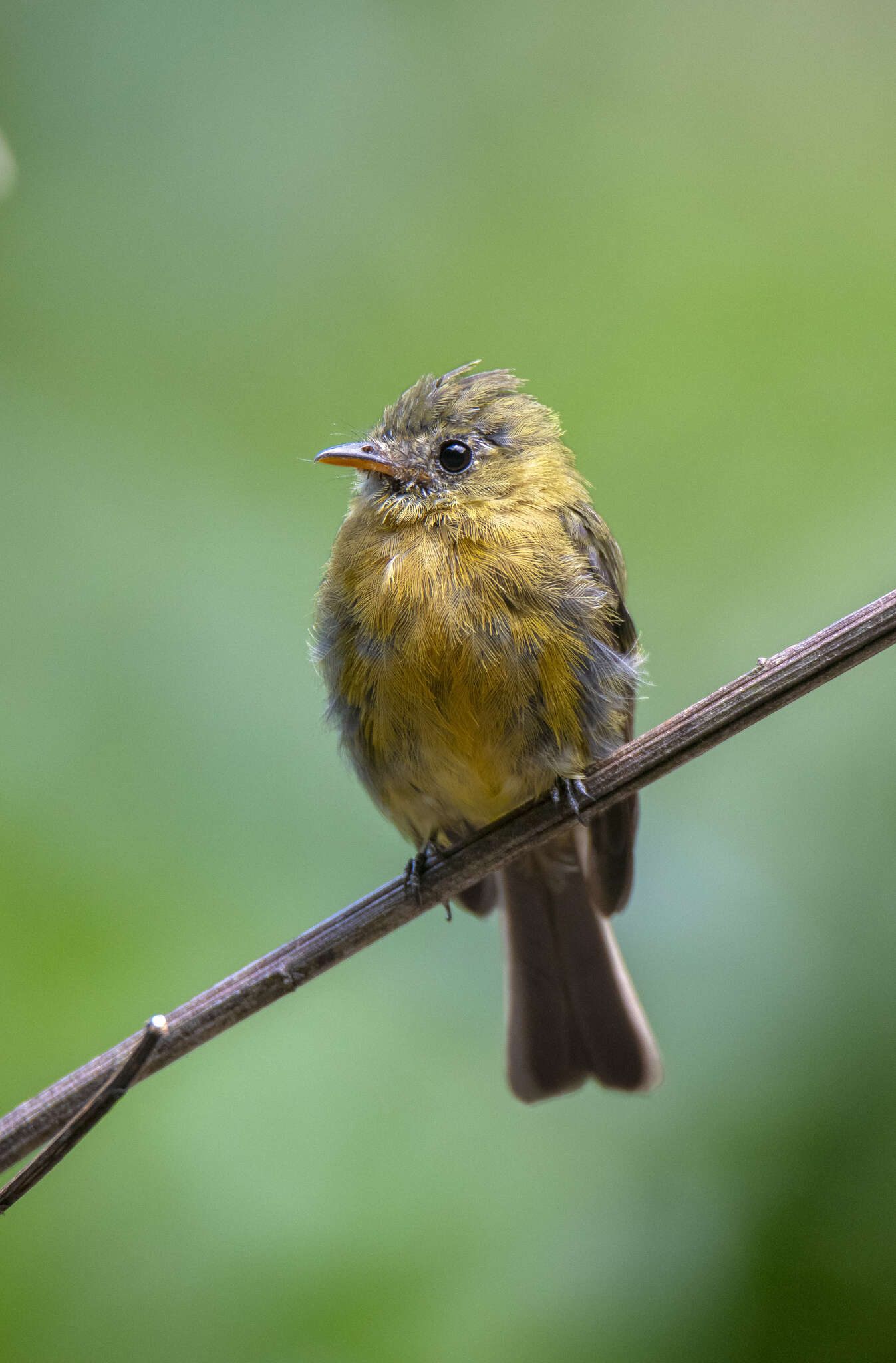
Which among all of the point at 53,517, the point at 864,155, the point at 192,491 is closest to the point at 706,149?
the point at 864,155

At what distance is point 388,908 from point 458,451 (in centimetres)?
127

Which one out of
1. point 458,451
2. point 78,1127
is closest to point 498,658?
point 458,451

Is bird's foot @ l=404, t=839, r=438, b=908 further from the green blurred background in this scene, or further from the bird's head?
the bird's head

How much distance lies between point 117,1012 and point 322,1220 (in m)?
0.67

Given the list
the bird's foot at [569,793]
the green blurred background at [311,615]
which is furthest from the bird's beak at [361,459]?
the bird's foot at [569,793]

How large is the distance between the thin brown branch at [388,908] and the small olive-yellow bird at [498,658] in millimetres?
426

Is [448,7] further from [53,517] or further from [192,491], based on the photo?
[53,517]

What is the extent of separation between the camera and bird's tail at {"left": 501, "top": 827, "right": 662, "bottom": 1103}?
10.2 ft

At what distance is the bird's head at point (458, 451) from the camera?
117 inches

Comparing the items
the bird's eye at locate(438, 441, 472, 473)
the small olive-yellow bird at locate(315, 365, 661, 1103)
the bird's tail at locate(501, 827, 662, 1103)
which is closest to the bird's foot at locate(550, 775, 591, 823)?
the small olive-yellow bird at locate(315, 365, 661, 1103)

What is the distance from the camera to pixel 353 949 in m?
2.20

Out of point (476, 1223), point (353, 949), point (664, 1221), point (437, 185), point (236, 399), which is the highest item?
point (437, 185)

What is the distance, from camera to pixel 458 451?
10.0ft

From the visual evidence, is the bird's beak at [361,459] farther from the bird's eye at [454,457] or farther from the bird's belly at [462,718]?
the bird's belly at [462,718]
